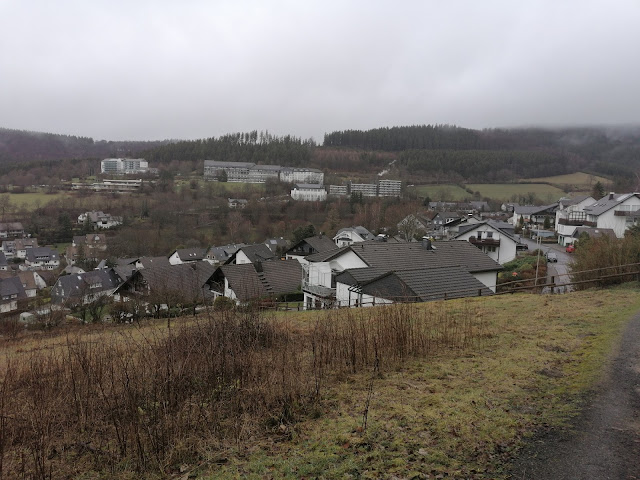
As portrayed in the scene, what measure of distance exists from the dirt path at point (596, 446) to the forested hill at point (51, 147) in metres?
135

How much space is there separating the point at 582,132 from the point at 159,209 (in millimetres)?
152245

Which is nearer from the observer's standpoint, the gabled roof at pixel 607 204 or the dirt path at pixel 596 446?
the dirt path at pixel 596 446

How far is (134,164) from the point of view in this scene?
111875 millimetres

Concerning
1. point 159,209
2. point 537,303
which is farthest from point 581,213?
point 159,209

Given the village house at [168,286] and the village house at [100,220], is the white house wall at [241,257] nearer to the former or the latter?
the village house at [168,286]

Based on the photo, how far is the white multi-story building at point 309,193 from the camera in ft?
262

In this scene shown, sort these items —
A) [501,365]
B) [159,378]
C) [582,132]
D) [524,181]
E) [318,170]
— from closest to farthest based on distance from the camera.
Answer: [159,378], [501,365], [524,181], [318,170], [582,132]

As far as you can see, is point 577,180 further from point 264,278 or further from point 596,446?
point 596,446

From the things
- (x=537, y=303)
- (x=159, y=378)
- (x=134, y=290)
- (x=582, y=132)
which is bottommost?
(x=134, y=290)

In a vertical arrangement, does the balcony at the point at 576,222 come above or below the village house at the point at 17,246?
above

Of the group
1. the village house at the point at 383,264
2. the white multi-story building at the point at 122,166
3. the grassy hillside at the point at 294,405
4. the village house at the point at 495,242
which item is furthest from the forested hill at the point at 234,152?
the grassy hillside at the point at 294,405

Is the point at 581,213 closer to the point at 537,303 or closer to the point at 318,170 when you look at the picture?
the point at 537,303

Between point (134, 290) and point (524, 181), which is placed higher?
point (524, 181)

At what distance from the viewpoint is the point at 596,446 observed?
13.9 feet
